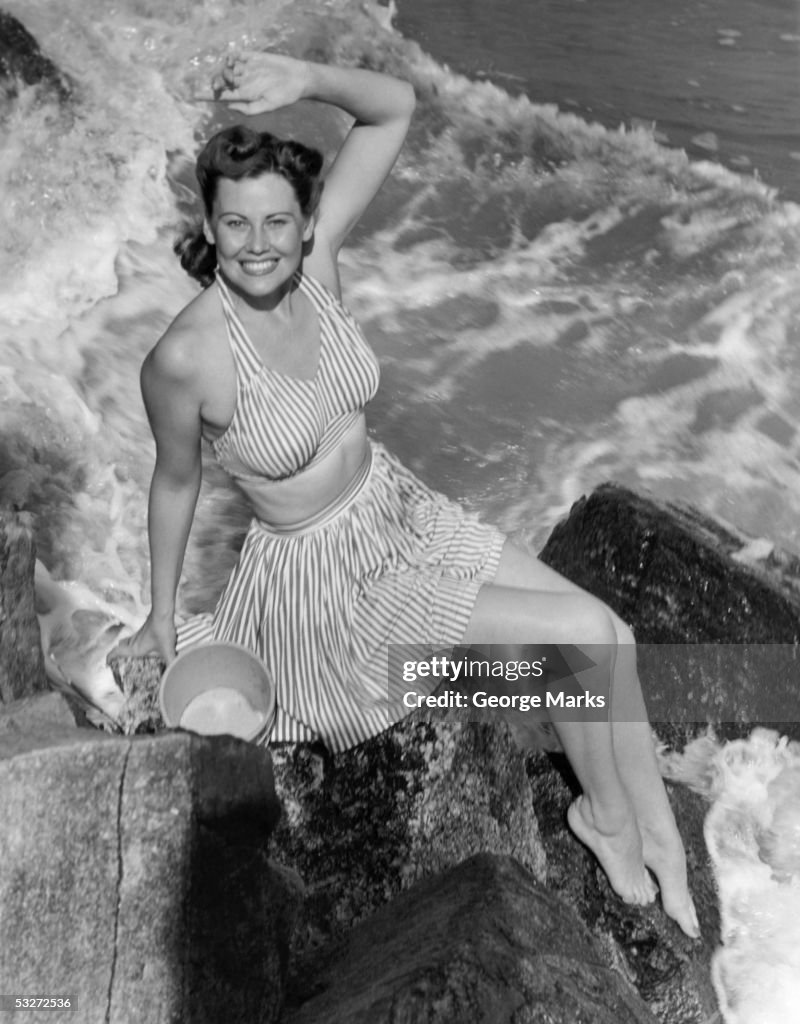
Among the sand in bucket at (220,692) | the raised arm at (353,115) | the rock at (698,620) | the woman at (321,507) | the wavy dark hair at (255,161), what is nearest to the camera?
the wavy dark hair at (255,161)

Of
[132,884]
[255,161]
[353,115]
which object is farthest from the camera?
[353,115]

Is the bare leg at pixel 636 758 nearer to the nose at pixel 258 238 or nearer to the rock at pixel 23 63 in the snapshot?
the nose at pixel 258 238

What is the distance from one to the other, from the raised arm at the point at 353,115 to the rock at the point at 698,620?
163cm

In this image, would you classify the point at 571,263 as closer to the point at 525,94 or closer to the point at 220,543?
the point at 525,94

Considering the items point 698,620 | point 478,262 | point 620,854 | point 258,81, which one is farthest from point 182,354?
point 478,262

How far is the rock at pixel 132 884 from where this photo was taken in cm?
248

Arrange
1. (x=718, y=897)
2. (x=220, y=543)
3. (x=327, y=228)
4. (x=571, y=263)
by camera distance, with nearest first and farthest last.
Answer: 1. (x=327, y=228)
2. (x=718, y=897)
3. (x=220, y=543)
4. (x=571, y=263)

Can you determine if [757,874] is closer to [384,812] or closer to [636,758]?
[636,758]

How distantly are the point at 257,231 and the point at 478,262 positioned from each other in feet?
16.9

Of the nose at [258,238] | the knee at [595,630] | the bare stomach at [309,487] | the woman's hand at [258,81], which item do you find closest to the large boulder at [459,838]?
the knee at [595,630]

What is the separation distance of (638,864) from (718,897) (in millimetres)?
481

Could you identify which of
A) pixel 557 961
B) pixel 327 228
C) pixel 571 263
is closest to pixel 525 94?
pixel 571 263

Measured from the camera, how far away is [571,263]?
8.17 meters

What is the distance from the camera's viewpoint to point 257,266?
10.00ft
